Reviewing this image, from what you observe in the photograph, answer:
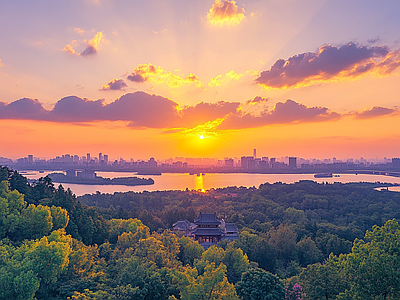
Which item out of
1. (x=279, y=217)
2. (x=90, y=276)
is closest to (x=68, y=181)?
(x=279, y=217)

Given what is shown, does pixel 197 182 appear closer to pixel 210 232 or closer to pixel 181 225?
pixel 181 225

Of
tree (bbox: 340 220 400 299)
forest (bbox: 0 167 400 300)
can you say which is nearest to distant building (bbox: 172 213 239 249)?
forest (bbox: 0 167 400 300)

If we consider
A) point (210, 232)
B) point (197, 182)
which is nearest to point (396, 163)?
point (197, 182)

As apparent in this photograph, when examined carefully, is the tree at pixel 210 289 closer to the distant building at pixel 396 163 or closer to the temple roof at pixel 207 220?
the temple roof at pixel 207 220

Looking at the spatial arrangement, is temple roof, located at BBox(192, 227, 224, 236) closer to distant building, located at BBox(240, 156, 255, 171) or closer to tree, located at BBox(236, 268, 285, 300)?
tree, located at BBox(236, 268, 285, 300)

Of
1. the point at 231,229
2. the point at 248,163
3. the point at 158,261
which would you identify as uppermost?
the point at 248,163

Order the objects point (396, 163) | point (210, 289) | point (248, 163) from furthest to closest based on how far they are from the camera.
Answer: point (248, 163)
point (396, 163)
point (210, 289)

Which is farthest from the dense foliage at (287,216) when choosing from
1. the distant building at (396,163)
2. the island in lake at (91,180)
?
the distant building at (396,163)

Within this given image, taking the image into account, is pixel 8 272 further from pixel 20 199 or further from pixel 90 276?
pixel 20 199
